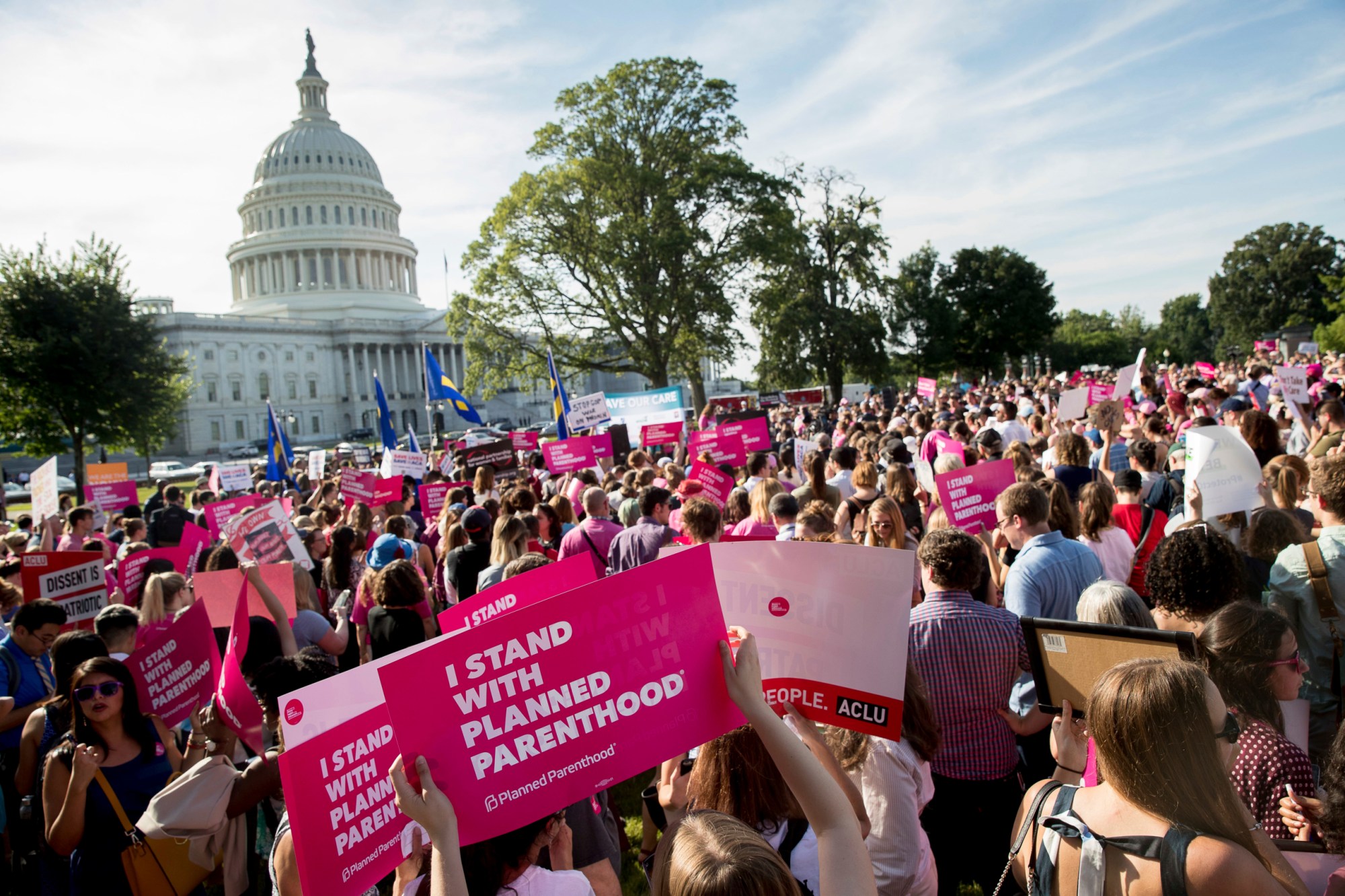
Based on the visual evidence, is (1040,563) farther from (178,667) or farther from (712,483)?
(712,483)

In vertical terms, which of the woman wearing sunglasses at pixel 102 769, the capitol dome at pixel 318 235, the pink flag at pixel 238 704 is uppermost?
the capitol dome at pixel 318 235

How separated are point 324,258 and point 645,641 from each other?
380 ft

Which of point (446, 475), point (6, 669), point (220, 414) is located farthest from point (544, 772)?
point (220, 414)

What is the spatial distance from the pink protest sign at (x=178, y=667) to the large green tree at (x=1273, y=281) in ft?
272

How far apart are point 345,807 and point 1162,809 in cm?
206

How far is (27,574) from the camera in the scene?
6.32m

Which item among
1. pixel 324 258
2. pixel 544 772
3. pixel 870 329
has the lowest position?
pixel 544 772

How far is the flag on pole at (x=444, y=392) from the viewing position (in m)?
17.1

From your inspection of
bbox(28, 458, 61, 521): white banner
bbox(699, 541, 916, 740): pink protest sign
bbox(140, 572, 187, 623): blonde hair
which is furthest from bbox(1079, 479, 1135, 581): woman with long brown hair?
bbox(28, 458, 61, 521): white banner

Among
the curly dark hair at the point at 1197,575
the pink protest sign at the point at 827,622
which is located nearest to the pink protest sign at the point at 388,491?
the pink protest sign at the point at 827,622

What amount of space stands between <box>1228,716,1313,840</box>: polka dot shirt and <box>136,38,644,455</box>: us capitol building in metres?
92.8

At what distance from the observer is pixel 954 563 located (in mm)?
3797

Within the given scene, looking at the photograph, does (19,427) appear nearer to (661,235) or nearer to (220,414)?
(661,235)

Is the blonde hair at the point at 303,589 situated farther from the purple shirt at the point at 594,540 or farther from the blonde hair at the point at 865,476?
the blonde hair at the point at 865,476
